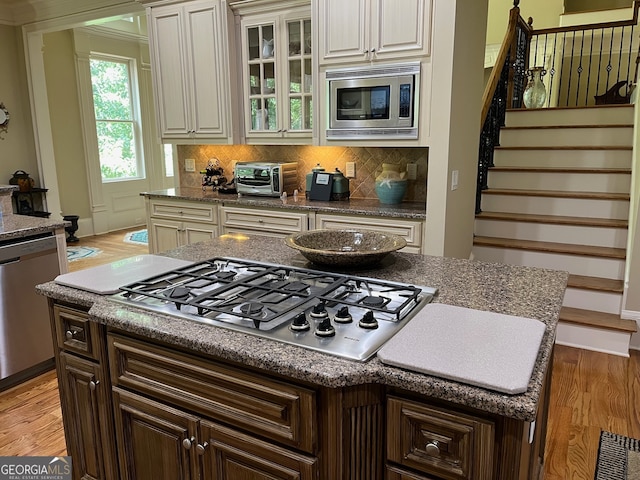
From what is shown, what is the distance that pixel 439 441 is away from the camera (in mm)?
1031

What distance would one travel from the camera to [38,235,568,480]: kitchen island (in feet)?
3.30

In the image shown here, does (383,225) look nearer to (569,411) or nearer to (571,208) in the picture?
(569,411)

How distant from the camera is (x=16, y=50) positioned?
230 inches

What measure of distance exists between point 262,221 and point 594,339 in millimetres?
2471

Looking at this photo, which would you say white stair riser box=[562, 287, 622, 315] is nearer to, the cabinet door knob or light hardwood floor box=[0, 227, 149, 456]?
the cabinet door knob

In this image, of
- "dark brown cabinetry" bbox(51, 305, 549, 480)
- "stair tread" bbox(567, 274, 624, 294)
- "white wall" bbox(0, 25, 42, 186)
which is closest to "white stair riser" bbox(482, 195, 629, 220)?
"stair tread" bbox(567, 274, 624, 294)

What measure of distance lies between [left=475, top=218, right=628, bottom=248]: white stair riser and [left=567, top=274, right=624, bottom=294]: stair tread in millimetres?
366

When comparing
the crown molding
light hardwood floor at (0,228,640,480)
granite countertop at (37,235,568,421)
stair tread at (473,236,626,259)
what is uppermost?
the crown molding

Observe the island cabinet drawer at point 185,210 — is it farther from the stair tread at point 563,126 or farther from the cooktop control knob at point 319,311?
the stair tread at point 563,126

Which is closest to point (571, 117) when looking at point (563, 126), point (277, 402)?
point (563, 126)

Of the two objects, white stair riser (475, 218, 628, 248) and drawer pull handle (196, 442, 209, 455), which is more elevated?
white stair riser (475, 218, 628, 248)

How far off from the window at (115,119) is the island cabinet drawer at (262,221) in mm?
4277

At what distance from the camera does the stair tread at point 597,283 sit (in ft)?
10.9

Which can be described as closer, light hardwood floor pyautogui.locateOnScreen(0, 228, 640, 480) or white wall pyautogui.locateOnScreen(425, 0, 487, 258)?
light hardwood floor pyautogui.locateOnScreen(0, 228, 640, 480)
